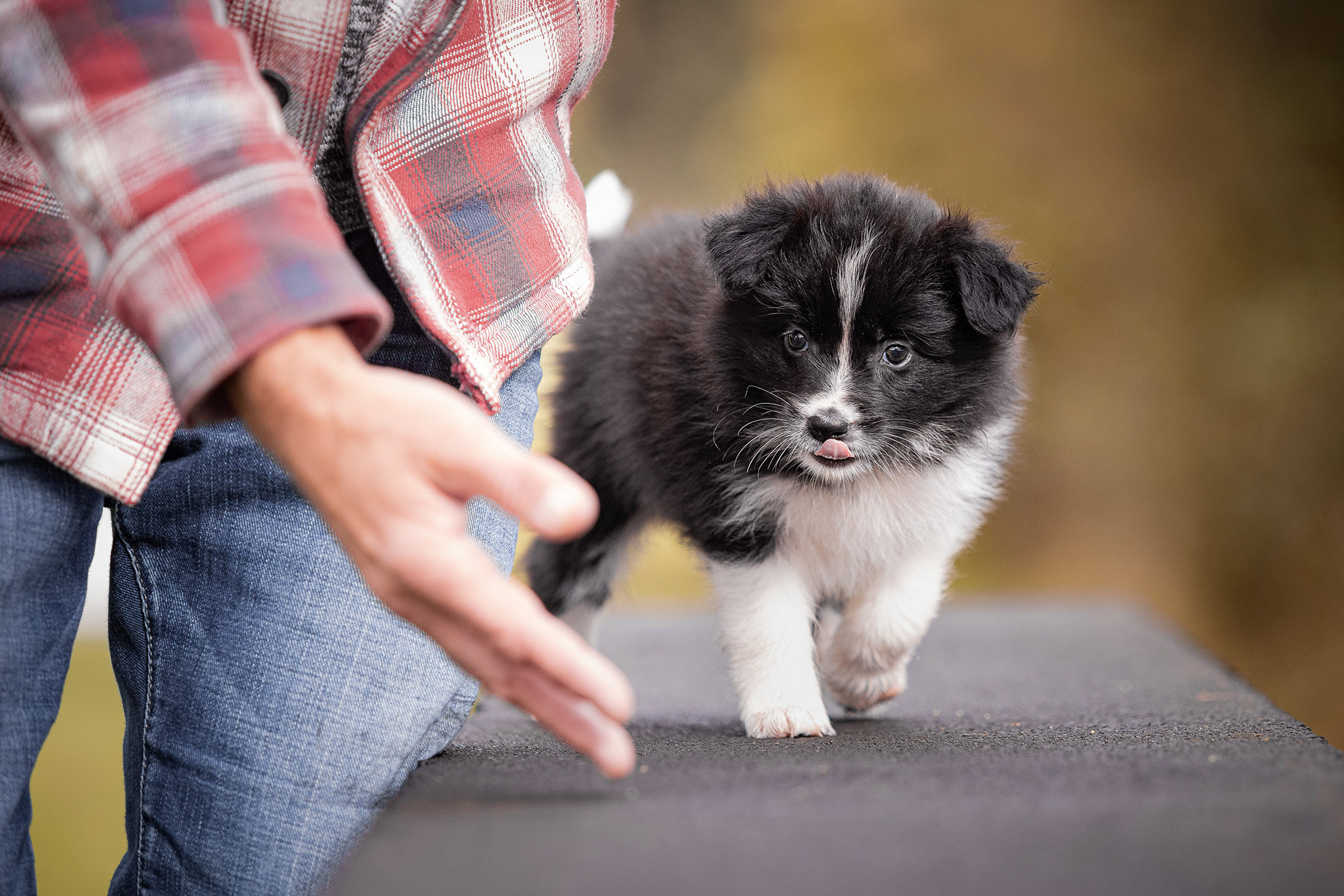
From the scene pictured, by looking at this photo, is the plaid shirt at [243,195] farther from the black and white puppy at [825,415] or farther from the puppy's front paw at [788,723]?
the puppy's front paw at [788,723]

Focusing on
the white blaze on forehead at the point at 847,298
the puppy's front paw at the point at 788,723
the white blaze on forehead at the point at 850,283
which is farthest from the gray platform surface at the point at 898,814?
the white blaze on forehead at the point at 850,283

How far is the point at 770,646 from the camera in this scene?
1.82m

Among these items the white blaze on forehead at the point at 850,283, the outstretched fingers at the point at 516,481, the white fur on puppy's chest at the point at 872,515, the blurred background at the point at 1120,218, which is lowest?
the blurred background at the point at 1120,218

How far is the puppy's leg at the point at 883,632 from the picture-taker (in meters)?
1.91

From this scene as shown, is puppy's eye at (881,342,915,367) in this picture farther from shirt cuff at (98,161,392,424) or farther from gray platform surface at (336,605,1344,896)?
shirt cuff at (98,161,392,424)

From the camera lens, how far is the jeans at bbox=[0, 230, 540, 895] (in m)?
1.37

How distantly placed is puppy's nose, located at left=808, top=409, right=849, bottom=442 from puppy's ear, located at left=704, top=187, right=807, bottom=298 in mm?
253

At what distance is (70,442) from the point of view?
1278mm

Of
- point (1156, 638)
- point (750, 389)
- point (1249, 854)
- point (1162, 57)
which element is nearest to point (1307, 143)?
point (1162, 57)

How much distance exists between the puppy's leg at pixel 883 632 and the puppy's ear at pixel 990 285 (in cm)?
48

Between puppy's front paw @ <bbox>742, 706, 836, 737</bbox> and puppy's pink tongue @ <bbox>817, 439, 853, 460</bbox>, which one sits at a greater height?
Result: puppy's pink tongue @ <bbox>817, 439, 853, 460</bbox>

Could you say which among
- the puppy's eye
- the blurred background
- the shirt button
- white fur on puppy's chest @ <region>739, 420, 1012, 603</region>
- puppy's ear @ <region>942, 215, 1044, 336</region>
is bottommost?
the blurred background

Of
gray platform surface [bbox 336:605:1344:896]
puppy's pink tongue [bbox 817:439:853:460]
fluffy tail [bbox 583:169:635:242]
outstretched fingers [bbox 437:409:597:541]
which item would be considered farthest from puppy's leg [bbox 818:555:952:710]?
outstretched fingers [bbox 437:409:597:541]

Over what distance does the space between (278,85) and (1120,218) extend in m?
4.90
